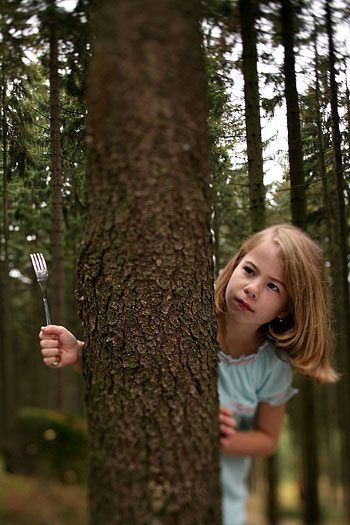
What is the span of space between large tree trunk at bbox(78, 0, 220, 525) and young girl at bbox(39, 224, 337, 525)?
555mm

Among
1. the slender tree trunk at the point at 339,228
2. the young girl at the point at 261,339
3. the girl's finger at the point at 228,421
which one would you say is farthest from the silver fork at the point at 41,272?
the slender tree trunk at the point at 339,228

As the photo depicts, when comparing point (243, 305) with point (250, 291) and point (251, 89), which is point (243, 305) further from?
point (251, 89)

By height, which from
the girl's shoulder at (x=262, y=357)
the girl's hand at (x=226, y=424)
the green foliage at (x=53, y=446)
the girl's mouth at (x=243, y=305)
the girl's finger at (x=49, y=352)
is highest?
the girl's mouth at (x=243, y=305)

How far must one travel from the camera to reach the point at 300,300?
2396 mm

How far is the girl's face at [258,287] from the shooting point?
2.29 metres

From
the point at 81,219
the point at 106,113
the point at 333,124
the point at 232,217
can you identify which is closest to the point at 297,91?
the point at 333,124

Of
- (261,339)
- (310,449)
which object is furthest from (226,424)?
(310,449)

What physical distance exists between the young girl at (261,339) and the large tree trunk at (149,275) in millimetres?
555

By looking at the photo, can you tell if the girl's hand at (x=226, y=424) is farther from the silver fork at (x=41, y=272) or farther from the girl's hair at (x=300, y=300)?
the silver fork at (x=41, y=272)

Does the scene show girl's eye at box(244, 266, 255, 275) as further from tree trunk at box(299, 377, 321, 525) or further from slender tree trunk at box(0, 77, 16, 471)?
tree trunk at box(299, 377, 321, 525)

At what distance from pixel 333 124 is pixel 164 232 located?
46.4 inches

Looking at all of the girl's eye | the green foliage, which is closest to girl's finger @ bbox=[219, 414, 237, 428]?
the girl's eye

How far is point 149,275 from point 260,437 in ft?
5.80

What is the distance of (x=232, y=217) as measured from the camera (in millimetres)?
2615
